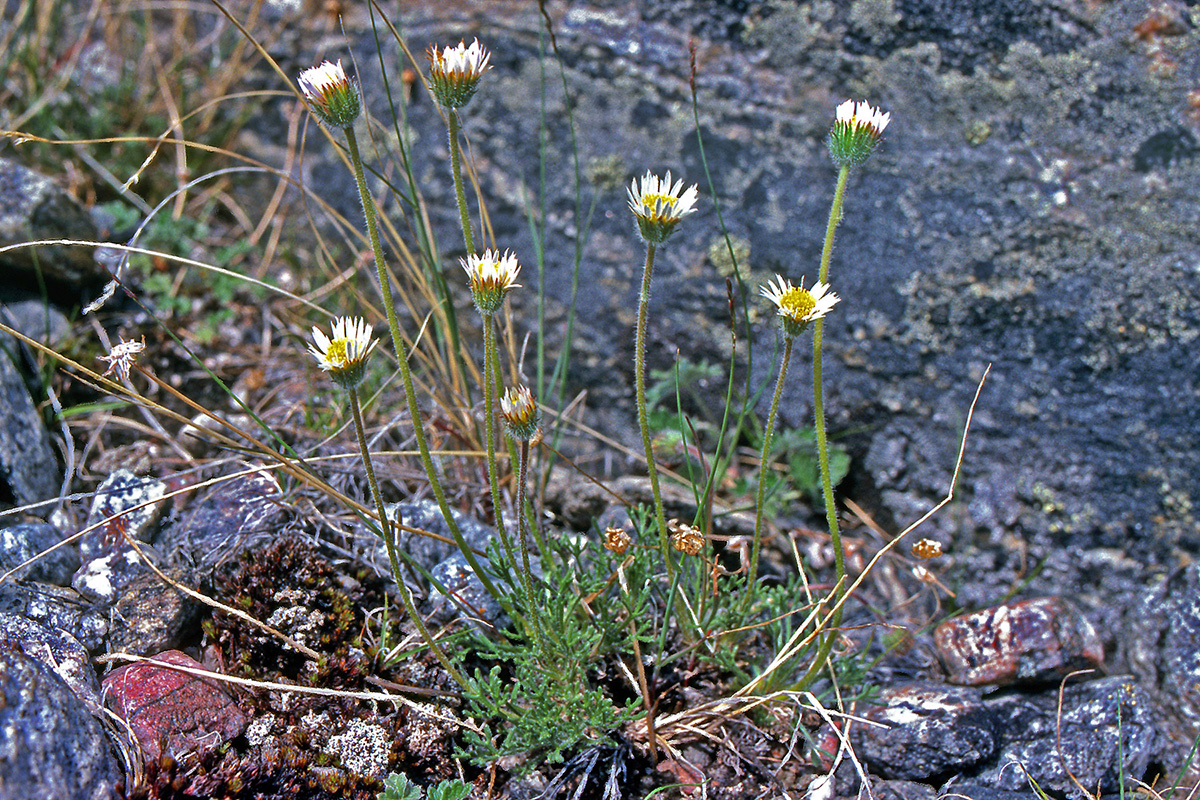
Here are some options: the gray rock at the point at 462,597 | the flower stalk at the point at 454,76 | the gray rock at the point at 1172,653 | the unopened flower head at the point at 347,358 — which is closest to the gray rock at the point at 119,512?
the gray rock at the point at 462,597

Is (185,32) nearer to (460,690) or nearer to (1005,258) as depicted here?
(460,690)

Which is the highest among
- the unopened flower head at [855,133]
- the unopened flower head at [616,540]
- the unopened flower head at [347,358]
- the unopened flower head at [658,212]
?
the unopened flower head at [855,133]

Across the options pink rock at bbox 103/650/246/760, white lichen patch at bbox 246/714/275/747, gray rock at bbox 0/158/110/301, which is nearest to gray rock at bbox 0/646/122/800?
pink rock at bbox 103/650/246/760

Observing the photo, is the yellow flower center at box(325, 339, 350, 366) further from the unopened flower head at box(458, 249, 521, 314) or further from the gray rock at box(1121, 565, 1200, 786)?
the gray rock at box(1121, 565, 1200, 786)

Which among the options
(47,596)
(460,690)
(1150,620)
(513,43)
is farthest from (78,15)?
(1150,620)

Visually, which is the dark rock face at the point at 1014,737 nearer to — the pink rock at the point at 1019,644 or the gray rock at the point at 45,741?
the pink rock at the point at 1019,644

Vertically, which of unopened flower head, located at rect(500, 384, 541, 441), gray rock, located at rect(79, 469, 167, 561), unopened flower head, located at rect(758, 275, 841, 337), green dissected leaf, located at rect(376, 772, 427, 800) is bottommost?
green dissected leaf, located at rect(376, 772, 427, 800)
